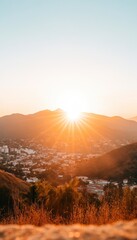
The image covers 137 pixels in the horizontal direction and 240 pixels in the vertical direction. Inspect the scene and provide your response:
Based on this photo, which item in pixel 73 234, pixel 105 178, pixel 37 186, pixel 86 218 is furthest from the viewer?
pixel 105 178

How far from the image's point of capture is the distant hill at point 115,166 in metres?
93.2

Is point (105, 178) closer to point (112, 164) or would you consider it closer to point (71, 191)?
point (112, 164)

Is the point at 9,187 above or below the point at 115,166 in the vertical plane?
below

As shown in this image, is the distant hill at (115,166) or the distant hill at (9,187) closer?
the distant hill at (9,187)

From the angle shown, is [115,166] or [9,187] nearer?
[9,187]

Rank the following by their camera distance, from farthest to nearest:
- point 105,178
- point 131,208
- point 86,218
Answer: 1. point 105,178
2. point 131,208
3. point 86,218

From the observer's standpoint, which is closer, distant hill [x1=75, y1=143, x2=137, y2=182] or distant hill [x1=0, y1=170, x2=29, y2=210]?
distant hill [x1=0, y1=170, x2=29, y2=210]

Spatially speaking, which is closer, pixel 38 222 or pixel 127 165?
pixel 38 222

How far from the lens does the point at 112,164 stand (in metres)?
106

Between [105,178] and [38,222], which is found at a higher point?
[38,222]

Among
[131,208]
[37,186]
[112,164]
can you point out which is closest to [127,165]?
[112,164]

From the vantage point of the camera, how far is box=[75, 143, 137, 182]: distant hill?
93.2 m

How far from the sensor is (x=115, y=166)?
104 meters

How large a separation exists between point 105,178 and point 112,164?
510 inches
